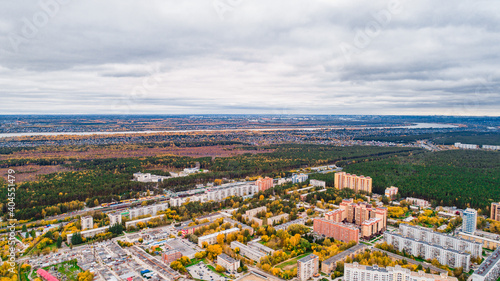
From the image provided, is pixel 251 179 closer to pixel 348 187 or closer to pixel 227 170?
pixel 227 170

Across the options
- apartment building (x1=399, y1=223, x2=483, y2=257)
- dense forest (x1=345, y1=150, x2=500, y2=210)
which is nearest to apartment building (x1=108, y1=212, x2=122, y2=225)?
apartment building (x1=399, y1=223, x2=483, y2=257)

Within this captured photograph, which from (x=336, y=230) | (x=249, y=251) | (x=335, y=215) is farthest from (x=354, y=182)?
(x=249, y=251)

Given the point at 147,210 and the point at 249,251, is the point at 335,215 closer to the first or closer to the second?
the point at 249,251

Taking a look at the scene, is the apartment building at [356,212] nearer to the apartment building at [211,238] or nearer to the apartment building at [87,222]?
the apartment building at [211,238]

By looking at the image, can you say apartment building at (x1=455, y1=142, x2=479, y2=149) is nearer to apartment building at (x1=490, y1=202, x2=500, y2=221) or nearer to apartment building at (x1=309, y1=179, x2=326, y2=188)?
apartment building at (x1=309, y1=179, x2=326, y2=188)

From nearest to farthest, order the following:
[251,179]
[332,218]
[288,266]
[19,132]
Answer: [288,266] → [332,218] → [251,179] → [19,132]

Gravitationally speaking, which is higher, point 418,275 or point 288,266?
point 418,275

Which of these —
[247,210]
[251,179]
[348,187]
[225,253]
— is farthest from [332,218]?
[251,179]
